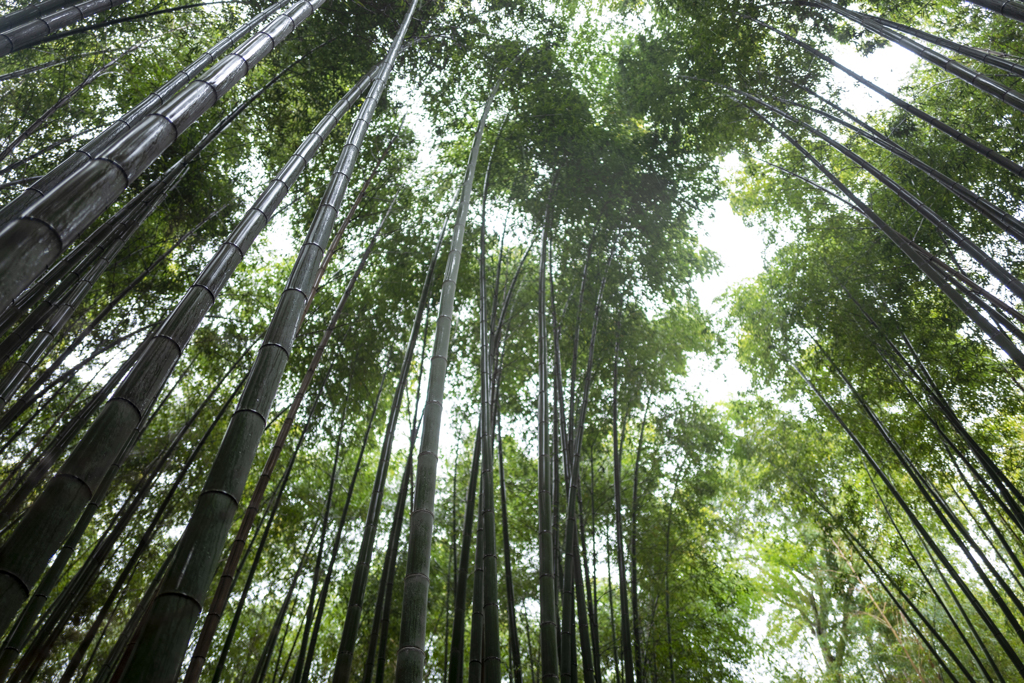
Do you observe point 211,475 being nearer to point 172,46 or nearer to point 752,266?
point 172,46

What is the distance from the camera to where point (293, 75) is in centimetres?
462

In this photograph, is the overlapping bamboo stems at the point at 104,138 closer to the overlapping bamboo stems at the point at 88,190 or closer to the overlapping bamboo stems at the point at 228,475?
the overlapping bamboo stems at the point at 88,190

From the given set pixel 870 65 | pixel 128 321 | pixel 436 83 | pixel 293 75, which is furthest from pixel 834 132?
pixel 128 321

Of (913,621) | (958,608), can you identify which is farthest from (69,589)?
(958,608)

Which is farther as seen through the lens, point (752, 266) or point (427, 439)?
point (752, 266)

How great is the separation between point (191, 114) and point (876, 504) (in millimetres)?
7340

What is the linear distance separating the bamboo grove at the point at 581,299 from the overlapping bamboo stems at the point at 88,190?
1.48 m

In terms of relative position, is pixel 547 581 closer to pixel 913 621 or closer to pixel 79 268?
pixel 79 268

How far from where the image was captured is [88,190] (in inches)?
42.3

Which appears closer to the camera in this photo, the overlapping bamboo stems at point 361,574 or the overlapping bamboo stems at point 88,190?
the overlapping bamboo stems at point 88,190

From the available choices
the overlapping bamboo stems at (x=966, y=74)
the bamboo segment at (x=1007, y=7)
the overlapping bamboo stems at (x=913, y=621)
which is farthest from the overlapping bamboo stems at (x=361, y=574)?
the overlapping bamboo stems at (x=913, y=621)

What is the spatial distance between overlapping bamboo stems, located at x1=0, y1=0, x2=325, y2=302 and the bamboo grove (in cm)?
148

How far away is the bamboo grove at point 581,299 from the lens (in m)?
3.98

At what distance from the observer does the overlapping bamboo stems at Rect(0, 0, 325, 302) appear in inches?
35.8
